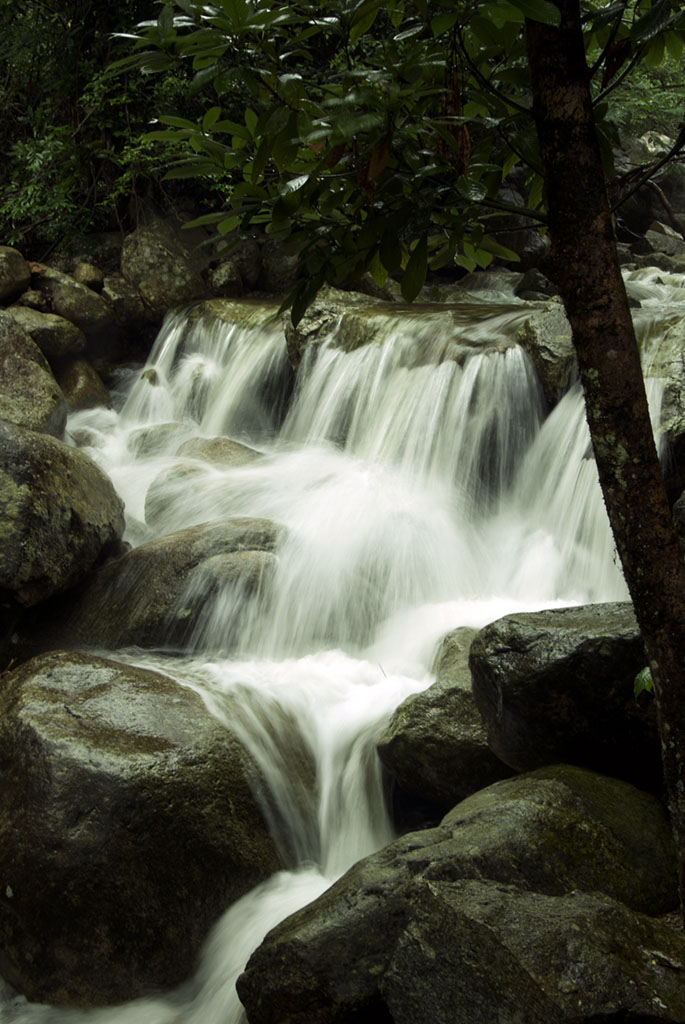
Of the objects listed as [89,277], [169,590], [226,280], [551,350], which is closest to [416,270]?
[169,590]

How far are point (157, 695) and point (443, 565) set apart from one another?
8.82 ft

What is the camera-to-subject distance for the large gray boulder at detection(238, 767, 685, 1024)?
212 cm

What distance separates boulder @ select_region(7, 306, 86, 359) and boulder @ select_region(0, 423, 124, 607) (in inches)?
182

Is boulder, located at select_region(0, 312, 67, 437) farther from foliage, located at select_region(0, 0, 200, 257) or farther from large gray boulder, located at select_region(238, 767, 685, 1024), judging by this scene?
large gray boulder, located at select_region(238, 767, 685, 1024)

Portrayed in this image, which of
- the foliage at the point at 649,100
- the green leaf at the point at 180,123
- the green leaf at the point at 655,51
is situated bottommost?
→ the green leaf at the point at 180,123

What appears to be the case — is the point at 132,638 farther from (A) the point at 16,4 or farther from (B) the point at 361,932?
(A) the point at 16,4

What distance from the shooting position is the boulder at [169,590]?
5.88m

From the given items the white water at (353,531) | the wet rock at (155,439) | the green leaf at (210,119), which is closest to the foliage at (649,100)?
the white water at (353,531)

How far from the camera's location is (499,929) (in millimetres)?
2398

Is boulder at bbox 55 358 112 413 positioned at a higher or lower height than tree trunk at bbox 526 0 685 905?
lower

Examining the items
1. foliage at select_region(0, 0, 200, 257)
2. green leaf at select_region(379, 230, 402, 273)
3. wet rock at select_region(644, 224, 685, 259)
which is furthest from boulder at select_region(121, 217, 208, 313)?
green leaf at select_region(379, 230, 402, 273)

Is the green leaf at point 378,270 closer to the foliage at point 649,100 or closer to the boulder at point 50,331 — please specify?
the boulder at point 50,331

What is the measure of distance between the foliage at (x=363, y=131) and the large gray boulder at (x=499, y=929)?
162cm

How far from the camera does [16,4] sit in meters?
12.2
